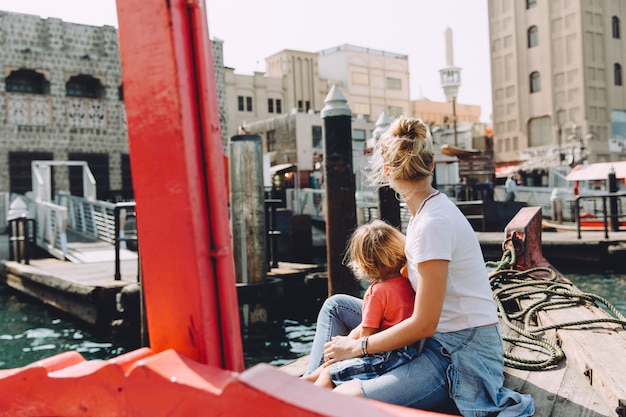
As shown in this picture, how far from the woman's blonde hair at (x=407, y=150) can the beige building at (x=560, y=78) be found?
32522 mm

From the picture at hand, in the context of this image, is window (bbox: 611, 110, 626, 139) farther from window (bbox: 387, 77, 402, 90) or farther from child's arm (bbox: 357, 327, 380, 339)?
child's arm (bbox: 357, 327, 380, 339)

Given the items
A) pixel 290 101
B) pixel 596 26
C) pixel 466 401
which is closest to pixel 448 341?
pixel 466 401

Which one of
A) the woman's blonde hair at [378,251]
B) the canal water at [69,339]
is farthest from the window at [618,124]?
the woman's blonde hair at [378,251]

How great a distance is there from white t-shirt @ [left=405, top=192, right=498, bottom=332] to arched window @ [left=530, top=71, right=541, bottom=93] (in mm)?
37844

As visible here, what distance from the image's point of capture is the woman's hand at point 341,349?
235cm

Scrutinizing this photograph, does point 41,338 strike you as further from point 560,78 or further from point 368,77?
point 368,77

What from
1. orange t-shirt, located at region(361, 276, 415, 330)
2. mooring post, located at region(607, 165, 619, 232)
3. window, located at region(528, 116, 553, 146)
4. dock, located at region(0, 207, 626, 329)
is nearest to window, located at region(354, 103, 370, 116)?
window, located at region(528, 116, 553, 146)

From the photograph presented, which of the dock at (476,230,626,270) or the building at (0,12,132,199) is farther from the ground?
the building at (0,12,132,199)

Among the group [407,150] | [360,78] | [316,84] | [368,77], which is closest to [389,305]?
[407,150]

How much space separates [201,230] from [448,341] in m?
Result: 1.16

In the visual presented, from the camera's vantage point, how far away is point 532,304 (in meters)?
3.84

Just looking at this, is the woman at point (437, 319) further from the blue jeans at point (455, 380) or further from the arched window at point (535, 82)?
the arched window at point (535, 82)

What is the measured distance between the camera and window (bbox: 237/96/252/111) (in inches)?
1409

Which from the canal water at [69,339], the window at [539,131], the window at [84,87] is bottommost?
the canal water at [69,339]
